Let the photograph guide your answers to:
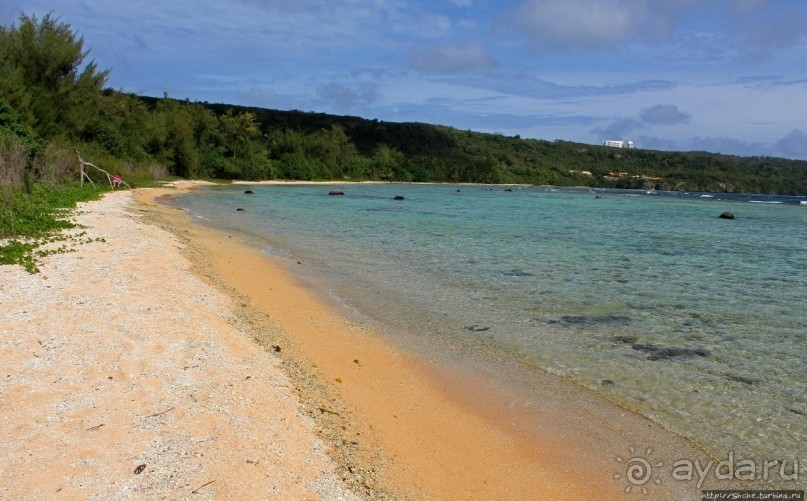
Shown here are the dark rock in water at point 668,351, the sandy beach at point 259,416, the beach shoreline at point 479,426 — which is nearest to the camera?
the sandy beach at point 259,416

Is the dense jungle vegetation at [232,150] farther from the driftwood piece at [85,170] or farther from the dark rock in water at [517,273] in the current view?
the dark rock in water at [517,273]

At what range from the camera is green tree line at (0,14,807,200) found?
28.2m

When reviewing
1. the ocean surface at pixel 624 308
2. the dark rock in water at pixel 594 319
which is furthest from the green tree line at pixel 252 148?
the dark rock in water at pixel 594 319

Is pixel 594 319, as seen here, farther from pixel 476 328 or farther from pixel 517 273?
pixel 517 273

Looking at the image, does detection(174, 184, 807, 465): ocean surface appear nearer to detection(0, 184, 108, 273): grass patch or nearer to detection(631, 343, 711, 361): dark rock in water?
detection(631, 343, 711, 361): dark rock in water

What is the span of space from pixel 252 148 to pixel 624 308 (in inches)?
2634

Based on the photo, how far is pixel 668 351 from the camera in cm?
680

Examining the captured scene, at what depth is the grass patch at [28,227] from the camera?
8930mm

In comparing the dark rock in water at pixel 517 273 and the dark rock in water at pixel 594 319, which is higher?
the dark rock in water at pixel 517 273

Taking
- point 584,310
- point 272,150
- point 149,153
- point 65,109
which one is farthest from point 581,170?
point 584,310

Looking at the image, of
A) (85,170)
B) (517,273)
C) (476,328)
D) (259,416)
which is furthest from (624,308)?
(85,170)

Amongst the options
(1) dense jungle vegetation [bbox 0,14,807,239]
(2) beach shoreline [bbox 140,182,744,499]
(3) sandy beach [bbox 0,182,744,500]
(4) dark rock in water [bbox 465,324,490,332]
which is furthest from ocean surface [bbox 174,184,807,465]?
(1) dense jungle vegetation [bbox 0,14,807,239]

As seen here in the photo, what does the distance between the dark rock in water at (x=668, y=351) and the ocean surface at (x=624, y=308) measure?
0.03 metres

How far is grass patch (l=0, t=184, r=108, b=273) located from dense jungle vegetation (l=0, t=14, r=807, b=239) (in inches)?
2.7
